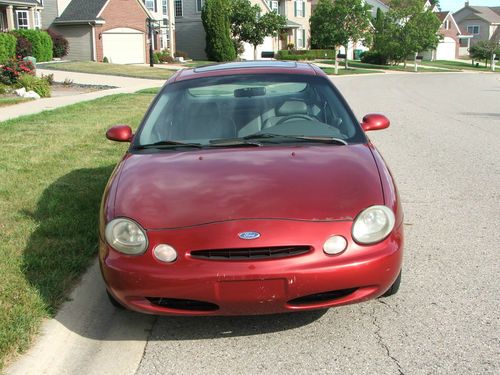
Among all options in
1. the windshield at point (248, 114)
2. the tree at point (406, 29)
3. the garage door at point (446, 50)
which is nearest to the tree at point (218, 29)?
the tree at point (406, 29)

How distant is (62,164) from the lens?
26.4 feet

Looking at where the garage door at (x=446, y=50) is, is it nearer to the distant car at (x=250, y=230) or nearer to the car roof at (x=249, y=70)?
the car roof at (x=249, y=70)

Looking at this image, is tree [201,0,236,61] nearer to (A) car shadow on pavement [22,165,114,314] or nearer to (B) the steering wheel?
(A) car shadow on pavement [22,165,114,314]

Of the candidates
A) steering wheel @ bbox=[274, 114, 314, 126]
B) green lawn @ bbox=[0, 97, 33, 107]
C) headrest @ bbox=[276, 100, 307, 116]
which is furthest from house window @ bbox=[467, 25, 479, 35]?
steering wheel @ bbox=[274, 114, 314, 126]

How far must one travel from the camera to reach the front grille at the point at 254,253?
3229mm

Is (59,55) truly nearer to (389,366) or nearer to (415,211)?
(415,211)

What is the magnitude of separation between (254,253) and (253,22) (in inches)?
1847

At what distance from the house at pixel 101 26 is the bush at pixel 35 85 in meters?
21.0

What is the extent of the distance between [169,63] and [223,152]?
42.7 metres

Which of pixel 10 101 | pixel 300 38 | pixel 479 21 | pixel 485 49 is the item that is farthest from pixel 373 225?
pixel 479 21

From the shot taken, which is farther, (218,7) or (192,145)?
(218,7)

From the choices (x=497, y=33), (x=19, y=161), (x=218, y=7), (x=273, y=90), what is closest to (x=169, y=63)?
(x=218, y=7)

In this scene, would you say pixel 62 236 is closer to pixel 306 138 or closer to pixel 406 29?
pixel 306 138

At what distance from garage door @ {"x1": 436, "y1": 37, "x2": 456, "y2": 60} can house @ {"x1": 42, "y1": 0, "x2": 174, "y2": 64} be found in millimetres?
51210
